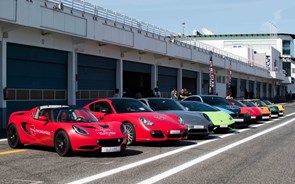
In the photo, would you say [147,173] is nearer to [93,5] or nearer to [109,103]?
[109,103]

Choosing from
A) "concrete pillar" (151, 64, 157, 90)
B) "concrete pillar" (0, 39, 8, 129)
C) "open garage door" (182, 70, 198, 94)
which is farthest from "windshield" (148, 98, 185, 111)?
"open garage door" (182, 70, 198, 94)

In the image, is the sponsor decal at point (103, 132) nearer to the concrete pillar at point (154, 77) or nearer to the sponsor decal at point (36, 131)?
the sponsor decal at point (36, 131)

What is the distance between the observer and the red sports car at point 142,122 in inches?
476

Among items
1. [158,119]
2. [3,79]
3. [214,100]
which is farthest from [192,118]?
[3,79]

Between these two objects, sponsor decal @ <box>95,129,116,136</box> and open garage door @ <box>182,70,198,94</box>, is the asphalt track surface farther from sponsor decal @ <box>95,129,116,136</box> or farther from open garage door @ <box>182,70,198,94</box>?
open garage door @ <box>182,70,198,94</box>

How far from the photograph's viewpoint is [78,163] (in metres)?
9.42

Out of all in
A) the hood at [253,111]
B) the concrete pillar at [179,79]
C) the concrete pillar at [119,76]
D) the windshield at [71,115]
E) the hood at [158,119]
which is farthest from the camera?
the concrete pillar at [179,79]

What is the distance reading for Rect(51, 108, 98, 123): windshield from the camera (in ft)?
35.5

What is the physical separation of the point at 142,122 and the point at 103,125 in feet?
6.32

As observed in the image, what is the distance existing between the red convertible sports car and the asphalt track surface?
280 millimetres

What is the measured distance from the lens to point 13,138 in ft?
38.9

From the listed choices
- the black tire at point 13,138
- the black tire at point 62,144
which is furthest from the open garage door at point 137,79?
the black tire at point 62,144

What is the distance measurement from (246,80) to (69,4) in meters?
48.8

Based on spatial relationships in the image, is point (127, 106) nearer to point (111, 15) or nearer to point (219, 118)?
point (219, 118)
